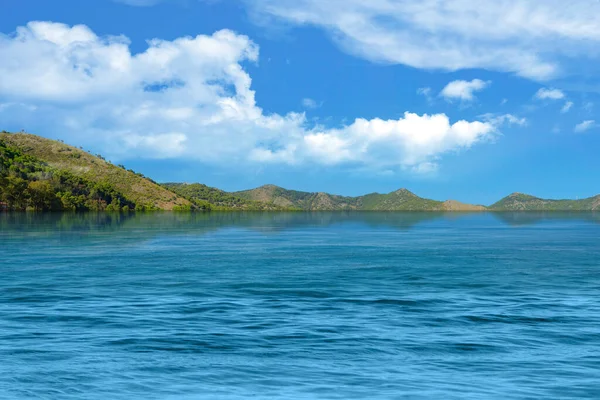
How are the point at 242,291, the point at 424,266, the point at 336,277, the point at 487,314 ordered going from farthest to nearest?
the point at 424,266
the point at 336,277
the point at 242,291
the point at 487,314

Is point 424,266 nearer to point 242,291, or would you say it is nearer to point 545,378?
point 242,291

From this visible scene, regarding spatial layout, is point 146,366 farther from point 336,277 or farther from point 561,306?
point 336,277

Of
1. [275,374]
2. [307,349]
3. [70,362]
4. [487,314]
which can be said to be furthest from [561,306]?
[70,362]

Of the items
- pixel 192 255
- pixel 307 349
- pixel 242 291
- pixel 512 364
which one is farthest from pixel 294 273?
pixel 512 364

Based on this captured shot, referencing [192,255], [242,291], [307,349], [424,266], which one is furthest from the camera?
[192,255]

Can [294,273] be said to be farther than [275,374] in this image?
Yes

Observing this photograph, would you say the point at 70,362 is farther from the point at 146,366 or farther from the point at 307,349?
the point at 307,349

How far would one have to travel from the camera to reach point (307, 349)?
2158 cm

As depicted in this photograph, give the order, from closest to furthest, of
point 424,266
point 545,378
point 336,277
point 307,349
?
point 545,378
point 307,349
point 336,277
point 424,266

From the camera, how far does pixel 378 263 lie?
A: 56531mm

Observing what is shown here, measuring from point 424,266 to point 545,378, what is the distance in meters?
35.9

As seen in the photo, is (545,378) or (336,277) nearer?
(545,378)

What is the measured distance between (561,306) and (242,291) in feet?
62.5

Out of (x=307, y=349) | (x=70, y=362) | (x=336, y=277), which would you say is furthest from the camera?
(x=336, y=277)
